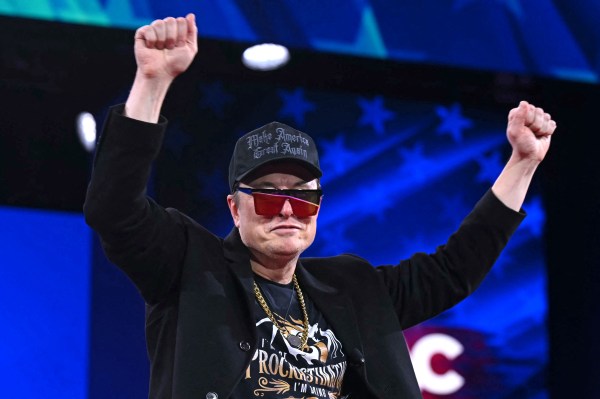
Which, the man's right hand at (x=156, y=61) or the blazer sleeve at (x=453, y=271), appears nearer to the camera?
the man's right hand at (x=156, y=61)

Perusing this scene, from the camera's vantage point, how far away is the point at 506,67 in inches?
157

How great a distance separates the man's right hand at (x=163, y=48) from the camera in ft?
5.75

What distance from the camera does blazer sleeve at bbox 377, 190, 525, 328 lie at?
7.27ft

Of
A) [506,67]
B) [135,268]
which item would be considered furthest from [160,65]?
[506,67]

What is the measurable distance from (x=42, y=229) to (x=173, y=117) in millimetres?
659

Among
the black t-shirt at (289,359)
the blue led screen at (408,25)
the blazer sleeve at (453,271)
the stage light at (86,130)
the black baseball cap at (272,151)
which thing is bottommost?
the black t-shirt at (289,359)

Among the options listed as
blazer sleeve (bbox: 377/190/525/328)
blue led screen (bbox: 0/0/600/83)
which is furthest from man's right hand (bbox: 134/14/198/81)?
blue led screen (bbox: 0/0/600/83)

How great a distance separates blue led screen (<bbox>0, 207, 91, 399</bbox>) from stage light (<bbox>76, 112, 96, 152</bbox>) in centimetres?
27

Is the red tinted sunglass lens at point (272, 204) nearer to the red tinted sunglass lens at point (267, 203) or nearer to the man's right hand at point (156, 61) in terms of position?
the red tinted sunglass lens at point (267, 203)

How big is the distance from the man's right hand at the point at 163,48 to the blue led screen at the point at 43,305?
1.74 meters

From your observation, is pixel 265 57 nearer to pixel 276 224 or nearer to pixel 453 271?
pixel 453 271

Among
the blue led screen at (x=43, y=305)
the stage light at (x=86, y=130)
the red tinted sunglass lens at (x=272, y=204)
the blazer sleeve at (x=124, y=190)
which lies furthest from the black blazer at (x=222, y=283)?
the stage light at (x=86, y=130)

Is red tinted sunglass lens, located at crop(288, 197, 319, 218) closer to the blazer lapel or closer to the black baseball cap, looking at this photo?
the black baseball cap

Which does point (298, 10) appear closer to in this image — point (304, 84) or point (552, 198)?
point (304, 84)
